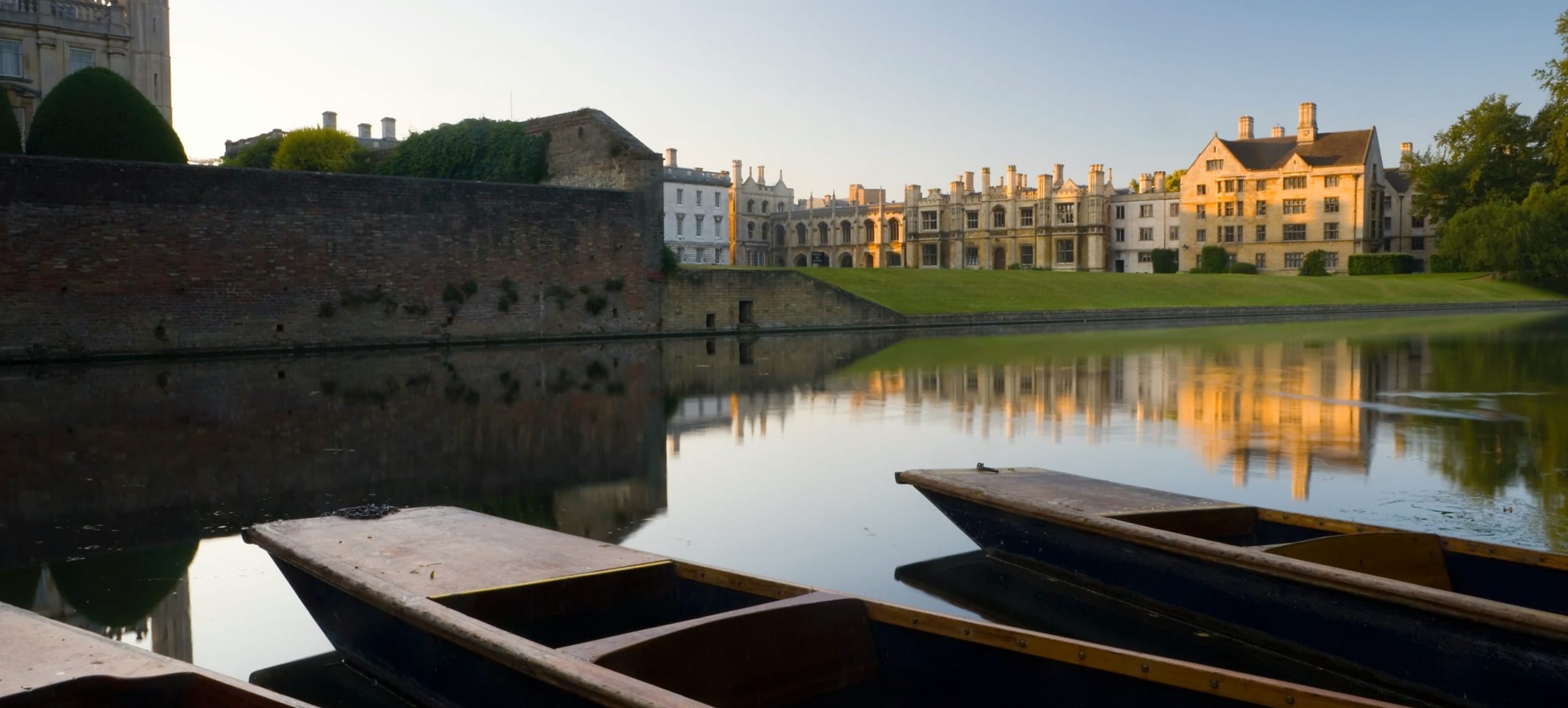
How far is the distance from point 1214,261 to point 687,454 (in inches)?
3295

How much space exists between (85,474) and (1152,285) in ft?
173

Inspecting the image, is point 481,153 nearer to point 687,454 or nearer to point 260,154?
point 260,154

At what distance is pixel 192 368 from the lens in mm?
23391

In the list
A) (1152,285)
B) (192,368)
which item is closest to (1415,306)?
(1152,285)

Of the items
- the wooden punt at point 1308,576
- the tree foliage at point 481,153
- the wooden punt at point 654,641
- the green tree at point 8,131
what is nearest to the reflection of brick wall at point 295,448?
the wooden punt at point 654,641

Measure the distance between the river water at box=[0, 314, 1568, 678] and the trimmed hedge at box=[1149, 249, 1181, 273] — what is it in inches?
2675

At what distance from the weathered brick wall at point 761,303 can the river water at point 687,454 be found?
14.0 meters

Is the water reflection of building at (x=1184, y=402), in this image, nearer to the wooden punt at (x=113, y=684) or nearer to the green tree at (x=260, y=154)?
the wooden punt at (x=113, y=684)

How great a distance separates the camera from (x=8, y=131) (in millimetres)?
29203

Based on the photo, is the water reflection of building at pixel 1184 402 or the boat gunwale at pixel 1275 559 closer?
the boat gunwale at pixel 1275 559

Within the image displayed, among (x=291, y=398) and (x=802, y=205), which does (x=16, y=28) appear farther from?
(x=802, y=205)

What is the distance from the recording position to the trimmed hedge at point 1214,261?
88.8 meters

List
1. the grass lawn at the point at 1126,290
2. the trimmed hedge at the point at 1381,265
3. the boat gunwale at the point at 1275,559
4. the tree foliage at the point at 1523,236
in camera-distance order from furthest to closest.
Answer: the trimmed hedge at the point at 1381,265 → the tree foliage at the point at 1523,236 → the grass lawn at the point at 1126,290 → the boat gunwale at the point at 1275,559

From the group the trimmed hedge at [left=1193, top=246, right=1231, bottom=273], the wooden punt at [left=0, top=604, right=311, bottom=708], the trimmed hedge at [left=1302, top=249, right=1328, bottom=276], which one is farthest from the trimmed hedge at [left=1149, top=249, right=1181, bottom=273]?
the wooden punt at [left=0, top=604, right=311, bottom=708]
